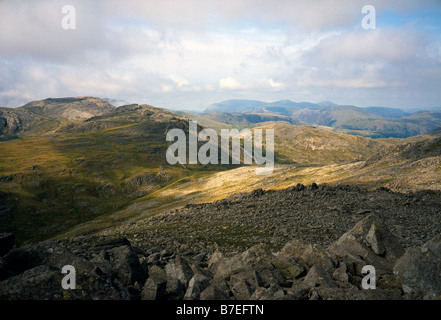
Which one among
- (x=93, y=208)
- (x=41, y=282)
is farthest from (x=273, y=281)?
(x=93, y=208)

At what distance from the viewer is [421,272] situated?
556 inches

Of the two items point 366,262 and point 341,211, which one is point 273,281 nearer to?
point 366,262

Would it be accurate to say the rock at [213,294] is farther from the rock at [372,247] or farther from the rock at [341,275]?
the rock at [372,247]

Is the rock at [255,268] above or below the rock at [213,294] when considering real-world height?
below

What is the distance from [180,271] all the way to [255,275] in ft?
16.3

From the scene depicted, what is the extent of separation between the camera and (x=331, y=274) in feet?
52.9

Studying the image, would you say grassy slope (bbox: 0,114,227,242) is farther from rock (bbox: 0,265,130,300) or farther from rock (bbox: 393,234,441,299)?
rock (bbox: 393,234,441,299)

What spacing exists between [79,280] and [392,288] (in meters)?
16.3

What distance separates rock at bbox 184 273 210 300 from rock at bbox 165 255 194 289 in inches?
58.1

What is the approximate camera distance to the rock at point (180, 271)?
1641 centimetres

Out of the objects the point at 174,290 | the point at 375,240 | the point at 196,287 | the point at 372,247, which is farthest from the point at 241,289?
the point at 375,240

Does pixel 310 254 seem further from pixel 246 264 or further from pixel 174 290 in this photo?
pixel 174 290

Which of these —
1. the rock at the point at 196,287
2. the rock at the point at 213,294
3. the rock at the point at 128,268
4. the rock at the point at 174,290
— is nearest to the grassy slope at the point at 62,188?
the rock at the point at 128,268

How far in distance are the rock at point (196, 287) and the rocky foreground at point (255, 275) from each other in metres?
0.05
